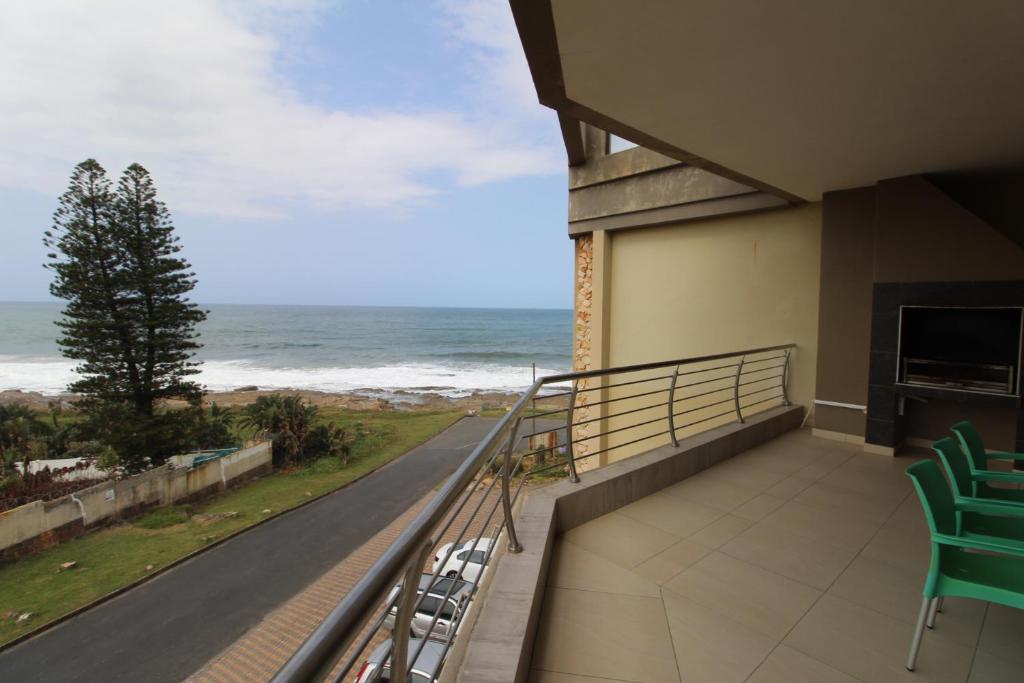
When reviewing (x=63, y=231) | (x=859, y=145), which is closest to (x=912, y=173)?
(x=859, y=145)

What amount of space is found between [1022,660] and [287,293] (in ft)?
271

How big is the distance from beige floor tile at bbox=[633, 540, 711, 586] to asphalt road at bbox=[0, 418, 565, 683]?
26.3 ft

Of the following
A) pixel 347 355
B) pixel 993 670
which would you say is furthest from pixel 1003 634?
pixel 347 355

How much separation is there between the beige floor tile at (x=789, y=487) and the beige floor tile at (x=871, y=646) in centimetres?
127

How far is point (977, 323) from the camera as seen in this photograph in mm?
3748

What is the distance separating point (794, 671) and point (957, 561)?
70cm

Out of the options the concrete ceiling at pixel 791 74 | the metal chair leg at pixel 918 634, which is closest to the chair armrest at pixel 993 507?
the metal chair leg at pixel 918 634

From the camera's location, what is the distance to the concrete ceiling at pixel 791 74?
1744mm

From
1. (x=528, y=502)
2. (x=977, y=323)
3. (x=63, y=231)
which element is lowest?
(x=528, y=502)

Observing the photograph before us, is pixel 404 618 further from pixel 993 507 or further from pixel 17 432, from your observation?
pixel 17 432

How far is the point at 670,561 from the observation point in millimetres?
2361

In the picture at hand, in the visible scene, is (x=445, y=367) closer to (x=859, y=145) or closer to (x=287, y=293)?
(x=859, y=145)

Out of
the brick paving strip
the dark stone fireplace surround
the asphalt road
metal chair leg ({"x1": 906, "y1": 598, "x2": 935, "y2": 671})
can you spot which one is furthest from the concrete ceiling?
the asphalt road

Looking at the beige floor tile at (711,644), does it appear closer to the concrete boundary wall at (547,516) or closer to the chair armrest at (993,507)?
the concrete boundary wall at (547,516)
